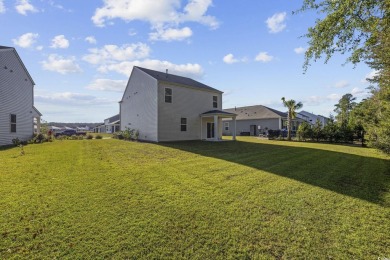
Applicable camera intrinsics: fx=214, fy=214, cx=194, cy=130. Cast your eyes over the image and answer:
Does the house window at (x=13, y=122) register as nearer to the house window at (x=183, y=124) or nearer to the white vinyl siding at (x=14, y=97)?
the white vinyl siding at (x=14, y=97)

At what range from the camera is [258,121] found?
37656mm

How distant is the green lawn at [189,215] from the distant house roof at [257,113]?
29.5m

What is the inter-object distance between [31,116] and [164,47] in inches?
540

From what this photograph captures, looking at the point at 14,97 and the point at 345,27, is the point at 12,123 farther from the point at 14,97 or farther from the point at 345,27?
the point at 345,27

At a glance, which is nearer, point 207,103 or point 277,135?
point 207,103

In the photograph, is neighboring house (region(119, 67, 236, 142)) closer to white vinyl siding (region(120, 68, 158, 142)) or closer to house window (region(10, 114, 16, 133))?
white vinyl siding (region(120, 68, 158, 142))

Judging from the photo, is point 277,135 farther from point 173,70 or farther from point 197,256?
point 197,256

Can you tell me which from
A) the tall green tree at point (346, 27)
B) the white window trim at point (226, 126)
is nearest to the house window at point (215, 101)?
the white window trim at point (226, 126)

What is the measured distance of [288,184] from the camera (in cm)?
665

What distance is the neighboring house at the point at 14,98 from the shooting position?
51.2ft

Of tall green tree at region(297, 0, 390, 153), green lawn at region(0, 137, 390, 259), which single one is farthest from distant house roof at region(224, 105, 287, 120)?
green lawn at region(0, 137, 390, 259)

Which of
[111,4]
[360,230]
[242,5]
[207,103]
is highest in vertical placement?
[242,5]

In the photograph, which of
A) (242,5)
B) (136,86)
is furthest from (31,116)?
(242,5)

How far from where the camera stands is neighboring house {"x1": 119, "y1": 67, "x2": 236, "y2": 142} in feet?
64.1
